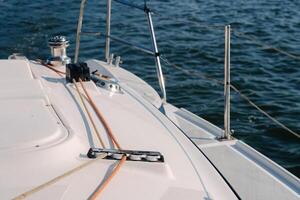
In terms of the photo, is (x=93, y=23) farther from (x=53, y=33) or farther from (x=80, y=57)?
(x=80, y=57)

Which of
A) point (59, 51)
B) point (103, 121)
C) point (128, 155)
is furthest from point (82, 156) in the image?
point (59, 51)

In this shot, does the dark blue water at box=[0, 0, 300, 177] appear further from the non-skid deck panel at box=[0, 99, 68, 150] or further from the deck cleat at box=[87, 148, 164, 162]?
the deck cleat at box=[87, 148, 164, 162]

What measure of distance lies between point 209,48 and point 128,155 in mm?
6720

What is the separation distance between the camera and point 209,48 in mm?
9062

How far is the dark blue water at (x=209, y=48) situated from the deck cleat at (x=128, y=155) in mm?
1971

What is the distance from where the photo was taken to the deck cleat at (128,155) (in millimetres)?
2521

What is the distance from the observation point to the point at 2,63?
3.60 m

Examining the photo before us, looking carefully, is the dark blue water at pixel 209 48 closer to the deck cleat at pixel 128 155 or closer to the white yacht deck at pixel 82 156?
the white yacht deck at pixel 82 156

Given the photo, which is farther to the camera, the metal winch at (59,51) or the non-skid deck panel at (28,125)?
the metal winch at (59,51)

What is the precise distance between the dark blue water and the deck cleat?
197 cm

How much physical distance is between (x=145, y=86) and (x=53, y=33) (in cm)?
621

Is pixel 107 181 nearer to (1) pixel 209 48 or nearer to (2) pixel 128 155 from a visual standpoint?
(2) pixel 128 155

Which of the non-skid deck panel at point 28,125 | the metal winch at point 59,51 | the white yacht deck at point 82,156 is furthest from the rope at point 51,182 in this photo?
the metal winch at point 59,51

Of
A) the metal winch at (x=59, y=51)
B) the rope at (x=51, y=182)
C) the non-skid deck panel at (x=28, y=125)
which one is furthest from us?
the metal winch at (x=59, y=51)
